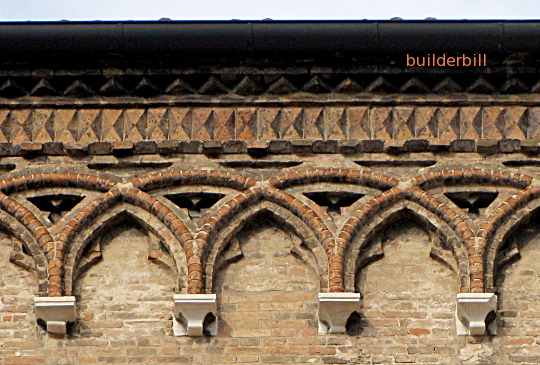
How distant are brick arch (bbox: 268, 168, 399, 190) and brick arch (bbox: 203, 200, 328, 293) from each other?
0.69ft

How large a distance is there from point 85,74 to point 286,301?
96.4 inches

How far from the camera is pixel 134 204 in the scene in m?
18.8

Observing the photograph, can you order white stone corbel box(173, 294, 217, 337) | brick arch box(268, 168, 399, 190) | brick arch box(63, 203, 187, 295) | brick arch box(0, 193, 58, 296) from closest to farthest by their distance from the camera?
white stone corbel box(173, 294, 217, 337)
brick arch box(0, 193, 58, 296)
brick arch box(63, 203, 187, 295)
brick arch box(268, 168, 399, 190)

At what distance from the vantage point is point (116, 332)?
18.3 m

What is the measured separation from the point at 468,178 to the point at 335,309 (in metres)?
1.53

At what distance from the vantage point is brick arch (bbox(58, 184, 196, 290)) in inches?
730

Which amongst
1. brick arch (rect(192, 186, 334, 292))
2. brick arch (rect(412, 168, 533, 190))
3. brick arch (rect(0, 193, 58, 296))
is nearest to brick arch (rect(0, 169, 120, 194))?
brick arch (rect(0, 193, 58, 296))

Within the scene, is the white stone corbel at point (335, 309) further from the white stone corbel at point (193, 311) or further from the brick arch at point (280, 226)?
the white stone corbel at point (193, 311)

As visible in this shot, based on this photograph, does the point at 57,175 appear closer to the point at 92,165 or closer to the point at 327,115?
the point at 92,165

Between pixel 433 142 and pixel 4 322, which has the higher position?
pixel 433 142

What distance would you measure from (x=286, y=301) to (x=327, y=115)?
5.28ft

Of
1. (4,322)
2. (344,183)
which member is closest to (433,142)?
(344,183)

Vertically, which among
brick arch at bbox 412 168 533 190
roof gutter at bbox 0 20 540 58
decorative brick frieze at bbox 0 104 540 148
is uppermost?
roof gutter at bbox 0 20 540 58

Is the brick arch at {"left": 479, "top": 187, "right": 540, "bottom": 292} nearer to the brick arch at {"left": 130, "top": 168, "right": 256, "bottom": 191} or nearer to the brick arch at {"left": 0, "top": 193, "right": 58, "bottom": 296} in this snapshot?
the brick arch at {"left": 130, "top": 168, "right": 256, "bottom": 191}
